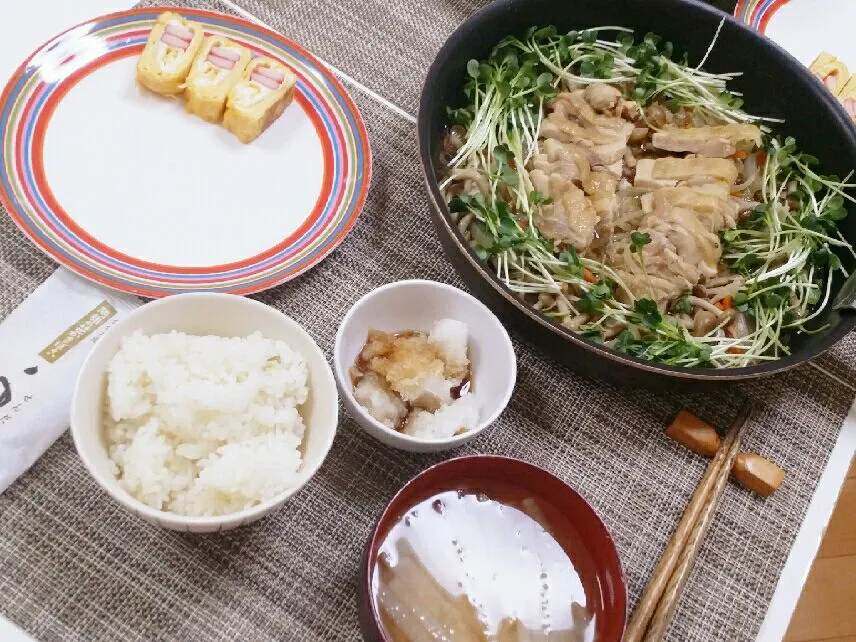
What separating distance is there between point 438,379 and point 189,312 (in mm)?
413

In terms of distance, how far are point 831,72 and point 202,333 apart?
5.46ft

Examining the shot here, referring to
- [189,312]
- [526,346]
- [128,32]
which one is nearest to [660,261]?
[526,346]

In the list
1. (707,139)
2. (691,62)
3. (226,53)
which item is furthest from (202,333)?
(691,62)

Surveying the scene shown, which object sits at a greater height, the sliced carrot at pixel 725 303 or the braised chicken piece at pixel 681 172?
the braised chicken piece at pixel 681 172

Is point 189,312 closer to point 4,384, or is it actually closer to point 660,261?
point 4,384

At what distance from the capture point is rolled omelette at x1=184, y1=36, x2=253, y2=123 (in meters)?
1.50

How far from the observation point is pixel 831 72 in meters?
1.95

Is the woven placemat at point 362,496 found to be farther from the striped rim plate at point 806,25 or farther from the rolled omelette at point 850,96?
the striped rim plate at point 806,25

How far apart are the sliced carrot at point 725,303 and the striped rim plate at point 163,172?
0.73m

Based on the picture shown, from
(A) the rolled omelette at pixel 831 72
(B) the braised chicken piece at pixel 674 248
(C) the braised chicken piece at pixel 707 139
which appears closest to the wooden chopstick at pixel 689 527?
(B) the braised chicken piece at pixel 674 248

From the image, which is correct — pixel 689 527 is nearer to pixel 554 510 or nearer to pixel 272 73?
pixel 554 510

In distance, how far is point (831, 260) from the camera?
155 cm

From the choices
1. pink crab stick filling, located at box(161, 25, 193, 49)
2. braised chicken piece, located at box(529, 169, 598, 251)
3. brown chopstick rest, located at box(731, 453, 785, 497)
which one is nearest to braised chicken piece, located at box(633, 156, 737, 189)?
braised chicken piece, located at box(529, 169, 598, 251)

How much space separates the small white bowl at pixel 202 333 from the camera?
1.02 metres
